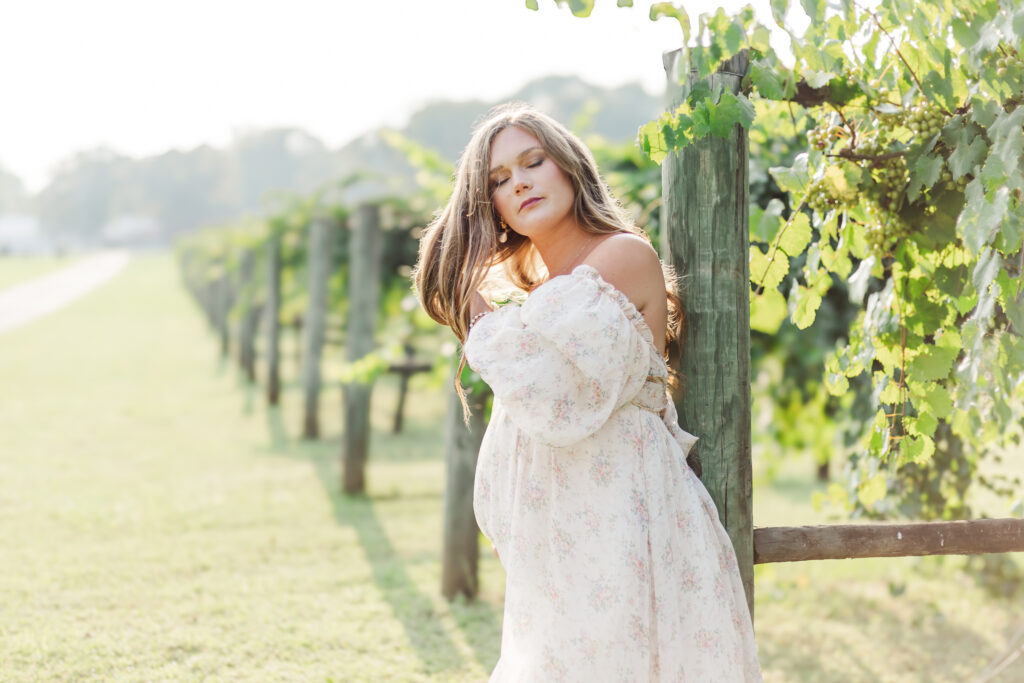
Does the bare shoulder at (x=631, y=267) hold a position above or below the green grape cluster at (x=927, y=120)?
below

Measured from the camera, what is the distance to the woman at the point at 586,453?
1.92 m

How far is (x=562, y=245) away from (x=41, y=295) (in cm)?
3069

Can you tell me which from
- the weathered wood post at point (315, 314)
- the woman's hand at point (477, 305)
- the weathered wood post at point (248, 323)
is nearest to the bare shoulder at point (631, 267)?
the woman's hand at point (477, 305)

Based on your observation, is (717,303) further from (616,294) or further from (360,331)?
(360,331)

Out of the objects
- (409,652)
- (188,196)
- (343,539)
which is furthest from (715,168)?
(188,196)

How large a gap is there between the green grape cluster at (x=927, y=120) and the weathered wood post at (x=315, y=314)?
5.86 m

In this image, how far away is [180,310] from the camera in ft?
82.0

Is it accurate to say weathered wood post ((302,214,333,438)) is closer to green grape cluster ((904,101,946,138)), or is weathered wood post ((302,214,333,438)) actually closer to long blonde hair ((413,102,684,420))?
long blonde hair ((413,102,684,420))

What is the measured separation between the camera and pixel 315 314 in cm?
757

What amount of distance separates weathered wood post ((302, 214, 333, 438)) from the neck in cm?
539

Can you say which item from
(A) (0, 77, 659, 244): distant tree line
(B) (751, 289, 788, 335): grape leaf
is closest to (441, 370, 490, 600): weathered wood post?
(B) (751, 289, 788, 335): grape leaf

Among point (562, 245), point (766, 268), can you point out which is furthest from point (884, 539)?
point (562, 245)

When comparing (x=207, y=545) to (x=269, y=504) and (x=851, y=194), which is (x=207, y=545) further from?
(x=851, y=194)

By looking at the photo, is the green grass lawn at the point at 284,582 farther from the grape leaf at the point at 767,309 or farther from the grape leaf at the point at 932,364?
the grape leaf at the point at 932,364
